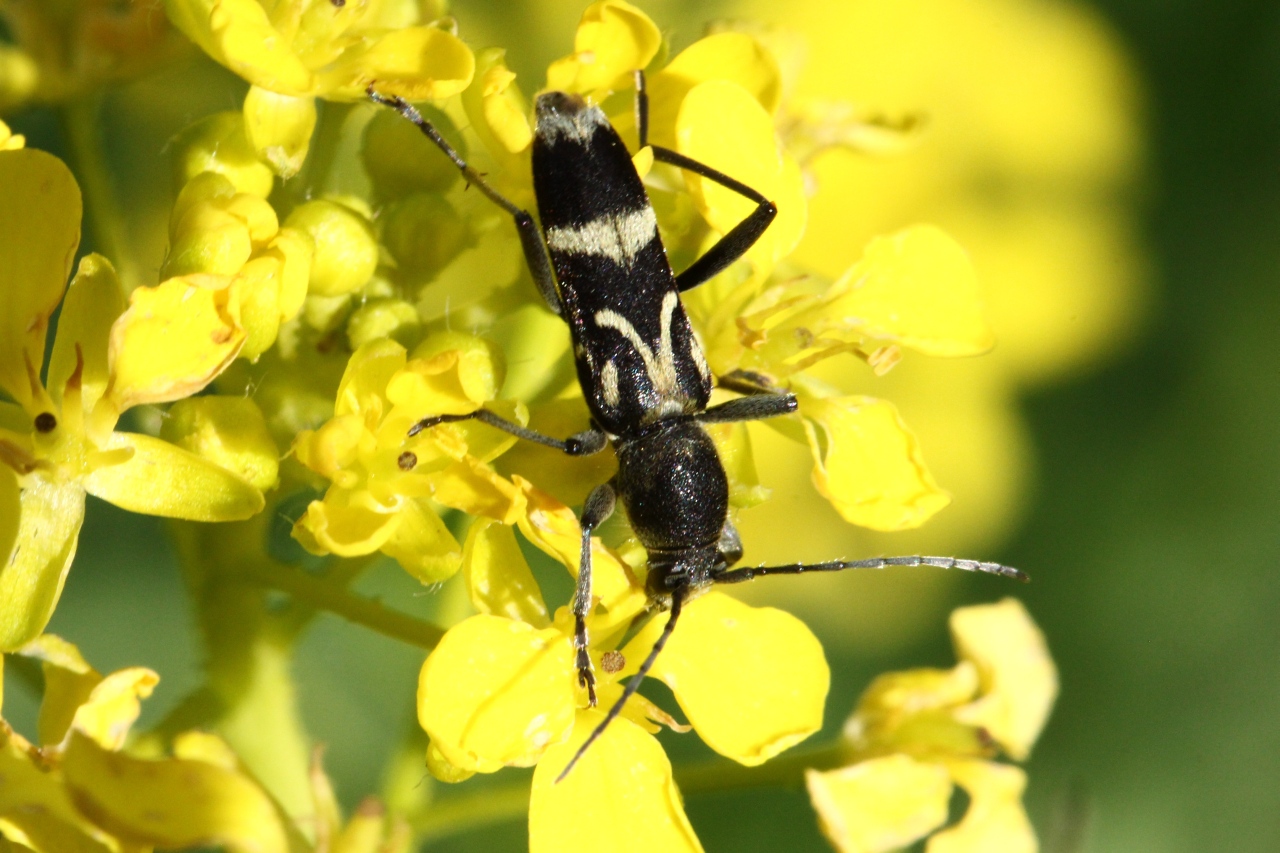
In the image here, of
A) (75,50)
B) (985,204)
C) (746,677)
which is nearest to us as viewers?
(746,677)

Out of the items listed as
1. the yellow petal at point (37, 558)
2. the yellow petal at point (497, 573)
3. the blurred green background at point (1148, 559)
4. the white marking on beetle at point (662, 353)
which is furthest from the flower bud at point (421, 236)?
the blurred green background at point (1148, 559)

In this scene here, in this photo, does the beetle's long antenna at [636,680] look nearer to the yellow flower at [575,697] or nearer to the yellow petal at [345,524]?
the yellow flower at [575,697]

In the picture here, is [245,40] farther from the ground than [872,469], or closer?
farther from the ground

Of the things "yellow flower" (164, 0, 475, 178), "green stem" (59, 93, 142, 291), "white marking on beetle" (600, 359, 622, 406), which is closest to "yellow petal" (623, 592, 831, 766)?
"white marking on beetle" (600, 359, 622, 406)

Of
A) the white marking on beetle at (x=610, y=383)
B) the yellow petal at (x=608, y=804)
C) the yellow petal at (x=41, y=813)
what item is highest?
the white marking on beetle at (x=610, y=383)

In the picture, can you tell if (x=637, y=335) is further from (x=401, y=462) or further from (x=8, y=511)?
(x=8, y=511)

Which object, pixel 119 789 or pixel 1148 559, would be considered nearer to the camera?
pixel 119 789

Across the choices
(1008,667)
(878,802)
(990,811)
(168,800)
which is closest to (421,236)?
(168,800)
